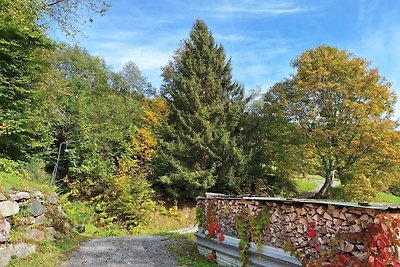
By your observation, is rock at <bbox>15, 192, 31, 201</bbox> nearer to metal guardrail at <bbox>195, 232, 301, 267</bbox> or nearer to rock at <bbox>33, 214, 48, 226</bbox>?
rock at <bbox>33, 214, 48, 226</bbox>

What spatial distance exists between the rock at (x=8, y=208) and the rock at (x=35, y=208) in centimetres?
69

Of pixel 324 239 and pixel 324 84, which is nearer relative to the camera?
pixel 324 239

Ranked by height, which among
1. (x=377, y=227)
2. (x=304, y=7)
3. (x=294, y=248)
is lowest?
(x=294, y=248)

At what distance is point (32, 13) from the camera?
1046cm

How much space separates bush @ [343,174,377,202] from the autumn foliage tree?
112 centimetres

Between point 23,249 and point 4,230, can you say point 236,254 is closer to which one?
point 23,249

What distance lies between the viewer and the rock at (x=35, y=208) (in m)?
7.88

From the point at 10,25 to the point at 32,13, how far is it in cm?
84

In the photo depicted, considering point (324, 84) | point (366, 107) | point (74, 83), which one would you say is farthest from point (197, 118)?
point (74, 83)

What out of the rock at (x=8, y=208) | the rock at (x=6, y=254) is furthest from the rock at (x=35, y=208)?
the rock at (x=6, y=254)

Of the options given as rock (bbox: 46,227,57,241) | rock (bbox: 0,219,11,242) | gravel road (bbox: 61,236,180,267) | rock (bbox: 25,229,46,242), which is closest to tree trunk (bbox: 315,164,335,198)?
gravel road (bbox: 61,236,180,267)

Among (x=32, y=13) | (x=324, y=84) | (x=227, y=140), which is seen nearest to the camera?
(x=32, y=13)

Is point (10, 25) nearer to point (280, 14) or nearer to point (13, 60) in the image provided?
point (13, 60)

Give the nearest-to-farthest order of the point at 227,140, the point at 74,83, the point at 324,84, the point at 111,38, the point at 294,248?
the point at 294,248 < the point at 111,38 < the point at 324,84 < the point at 227,140 < the point at 74,83
